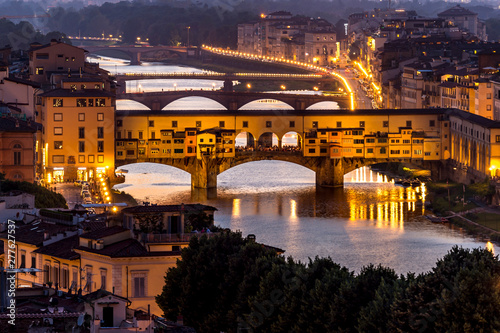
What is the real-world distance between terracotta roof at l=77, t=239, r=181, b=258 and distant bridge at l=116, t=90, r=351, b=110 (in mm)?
37757

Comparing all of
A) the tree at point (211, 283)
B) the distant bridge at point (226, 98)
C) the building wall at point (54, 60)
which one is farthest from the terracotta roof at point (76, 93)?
the tree at point (211, 283)

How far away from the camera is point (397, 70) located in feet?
192

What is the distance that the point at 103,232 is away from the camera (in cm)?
1706

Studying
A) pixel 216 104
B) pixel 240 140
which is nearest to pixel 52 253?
pixel 240 140

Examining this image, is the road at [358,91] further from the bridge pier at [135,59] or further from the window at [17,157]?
the window at [17,157]

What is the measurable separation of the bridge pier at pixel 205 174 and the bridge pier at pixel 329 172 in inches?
115

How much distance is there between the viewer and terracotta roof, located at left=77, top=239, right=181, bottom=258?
1638 cm

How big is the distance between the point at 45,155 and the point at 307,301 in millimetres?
24184

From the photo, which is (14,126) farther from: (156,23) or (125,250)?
(156,23)

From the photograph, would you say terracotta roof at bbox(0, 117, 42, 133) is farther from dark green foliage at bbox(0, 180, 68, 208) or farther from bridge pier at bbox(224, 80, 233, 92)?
bridge pier at bbox(224, 80, 233, 92)

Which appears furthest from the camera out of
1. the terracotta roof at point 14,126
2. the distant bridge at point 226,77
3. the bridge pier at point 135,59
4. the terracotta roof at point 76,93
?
the bridge pier at point 135,59

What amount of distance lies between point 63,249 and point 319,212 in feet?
56.7

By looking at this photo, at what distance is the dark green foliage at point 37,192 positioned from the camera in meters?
24.8

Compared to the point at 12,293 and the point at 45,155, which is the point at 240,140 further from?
the point at 12,293
